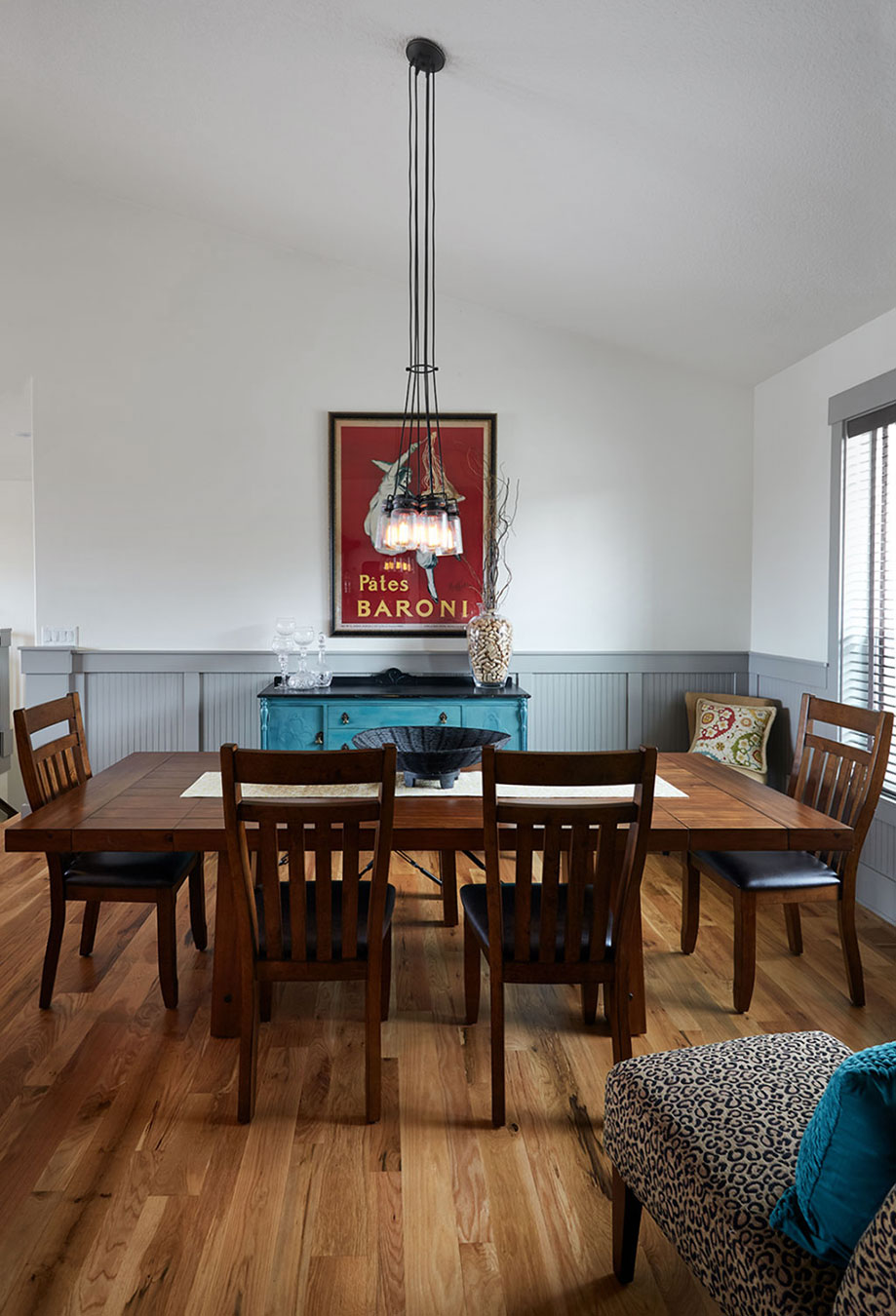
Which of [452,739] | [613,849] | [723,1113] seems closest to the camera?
[723,1113]

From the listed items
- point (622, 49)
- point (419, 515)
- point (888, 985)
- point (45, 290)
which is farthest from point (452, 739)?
point (45, 290)

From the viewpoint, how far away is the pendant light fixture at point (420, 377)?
2.68m

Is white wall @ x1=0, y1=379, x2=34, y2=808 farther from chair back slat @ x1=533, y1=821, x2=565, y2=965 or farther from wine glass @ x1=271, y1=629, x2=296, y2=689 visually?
chair back slat @ x1=533, y1=821, x2=565, y2=965

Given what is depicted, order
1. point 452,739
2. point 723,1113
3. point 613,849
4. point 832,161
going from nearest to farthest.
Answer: point 723,1113, point 613,849, point 832,161, point 452,739

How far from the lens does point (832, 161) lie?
260 cm

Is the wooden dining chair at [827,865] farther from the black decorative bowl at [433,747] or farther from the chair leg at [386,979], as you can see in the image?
the chair leg at [386,979]

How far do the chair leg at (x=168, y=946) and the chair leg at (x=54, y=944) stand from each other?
11.4 inches

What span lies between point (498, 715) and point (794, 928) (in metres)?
1.67

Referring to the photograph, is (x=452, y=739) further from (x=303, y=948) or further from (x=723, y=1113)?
(x=723, y=1113)

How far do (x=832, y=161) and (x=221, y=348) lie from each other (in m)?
3.10

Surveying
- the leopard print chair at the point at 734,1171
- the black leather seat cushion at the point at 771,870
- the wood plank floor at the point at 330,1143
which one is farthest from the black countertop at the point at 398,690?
the leopard print chair at the point at 734,1171

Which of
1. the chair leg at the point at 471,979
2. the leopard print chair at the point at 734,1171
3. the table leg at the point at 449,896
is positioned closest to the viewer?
the leopard print chair at the point at 734,1171

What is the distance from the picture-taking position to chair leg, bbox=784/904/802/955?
3.01 metres

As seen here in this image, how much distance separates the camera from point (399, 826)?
85.0 inches
